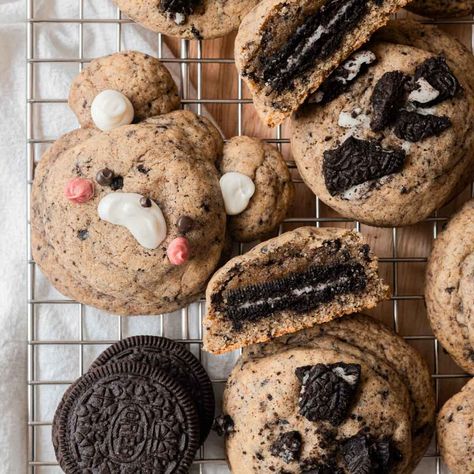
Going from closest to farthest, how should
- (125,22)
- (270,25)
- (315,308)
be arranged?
(270,25) < (315,308) < (125,22)

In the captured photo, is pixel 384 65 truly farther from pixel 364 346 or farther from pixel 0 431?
pixel 0 431

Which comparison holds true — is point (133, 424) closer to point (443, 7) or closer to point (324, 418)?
point (324, 418)

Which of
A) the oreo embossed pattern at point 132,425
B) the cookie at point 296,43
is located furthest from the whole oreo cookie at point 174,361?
the cookie at point 296,43

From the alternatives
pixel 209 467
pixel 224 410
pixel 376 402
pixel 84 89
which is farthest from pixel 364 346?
pixel 84 89

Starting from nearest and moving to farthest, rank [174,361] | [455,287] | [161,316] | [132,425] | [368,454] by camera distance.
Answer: [368,454] < [455,287] < [132,425] < [174,361] < [161,316]

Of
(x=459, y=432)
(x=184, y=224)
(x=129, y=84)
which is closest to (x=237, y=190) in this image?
(x=184, y=224)
